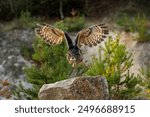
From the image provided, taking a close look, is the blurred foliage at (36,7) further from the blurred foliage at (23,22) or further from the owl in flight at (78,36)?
the owl in flight at (78,36)

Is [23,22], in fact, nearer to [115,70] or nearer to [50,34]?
[115,70]

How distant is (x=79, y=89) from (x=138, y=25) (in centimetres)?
1014

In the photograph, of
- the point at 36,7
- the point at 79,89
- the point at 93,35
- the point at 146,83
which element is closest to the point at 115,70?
the point at 146,83

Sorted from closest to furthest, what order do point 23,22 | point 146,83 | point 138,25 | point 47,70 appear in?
1. point 47,70
2. point 146,83
3. point 138,25
4. point 23,22

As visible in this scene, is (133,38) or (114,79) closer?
(114,79)

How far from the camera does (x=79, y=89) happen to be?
1432cm

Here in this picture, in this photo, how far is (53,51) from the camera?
1891 centimetres

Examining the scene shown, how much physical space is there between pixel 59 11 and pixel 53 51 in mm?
7601

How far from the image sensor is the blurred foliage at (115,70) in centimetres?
1755

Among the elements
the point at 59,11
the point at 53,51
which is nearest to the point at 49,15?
the point at 59,11

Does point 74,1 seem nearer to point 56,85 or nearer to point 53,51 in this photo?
point 53,51

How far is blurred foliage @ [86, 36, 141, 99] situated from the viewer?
1755 cm

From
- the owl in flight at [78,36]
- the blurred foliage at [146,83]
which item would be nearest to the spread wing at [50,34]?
the owl in flight at [78,36]

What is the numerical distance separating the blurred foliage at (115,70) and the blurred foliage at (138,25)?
5622 millimetres
